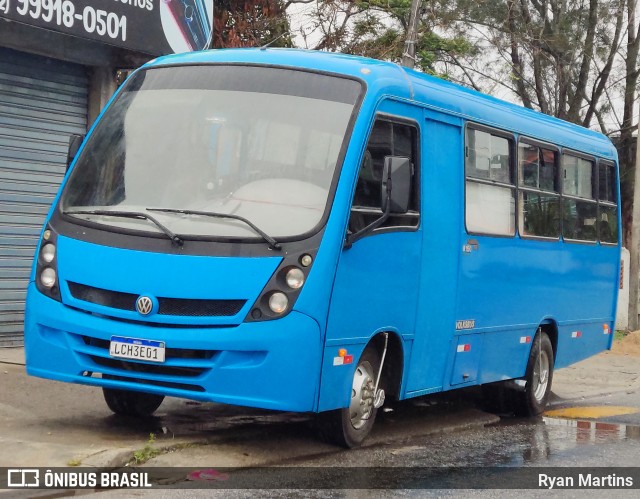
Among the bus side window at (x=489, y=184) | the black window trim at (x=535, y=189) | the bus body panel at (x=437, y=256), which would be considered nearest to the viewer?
the bus body panel at (x=437, y=256)

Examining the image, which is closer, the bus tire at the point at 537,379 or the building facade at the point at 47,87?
the bus tire at the point at 537,379

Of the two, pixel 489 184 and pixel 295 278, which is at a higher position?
pixel 489 184

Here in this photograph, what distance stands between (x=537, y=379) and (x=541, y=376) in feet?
0.51

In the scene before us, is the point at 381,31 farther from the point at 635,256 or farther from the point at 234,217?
the point at 234,217

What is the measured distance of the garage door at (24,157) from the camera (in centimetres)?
1263

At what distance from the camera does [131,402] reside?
356 inches

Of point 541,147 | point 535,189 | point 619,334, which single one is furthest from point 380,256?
point 619,334

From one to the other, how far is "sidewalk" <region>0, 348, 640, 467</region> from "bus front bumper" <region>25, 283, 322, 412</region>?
0.42m

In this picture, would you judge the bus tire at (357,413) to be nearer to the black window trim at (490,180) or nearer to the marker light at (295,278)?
the marker light at (295,278)

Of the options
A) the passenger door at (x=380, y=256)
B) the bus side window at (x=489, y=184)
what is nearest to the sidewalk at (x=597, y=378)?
the bus side window at (x=489, y=184)

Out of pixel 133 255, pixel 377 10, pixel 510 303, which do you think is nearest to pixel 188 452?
pixel 133 255

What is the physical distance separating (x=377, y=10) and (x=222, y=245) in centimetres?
1892

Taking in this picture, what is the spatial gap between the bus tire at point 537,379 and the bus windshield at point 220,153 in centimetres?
441

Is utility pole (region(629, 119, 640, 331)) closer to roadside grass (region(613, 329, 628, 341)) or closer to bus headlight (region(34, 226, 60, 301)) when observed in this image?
roadside grass (region(613, 329, 628, 341))
